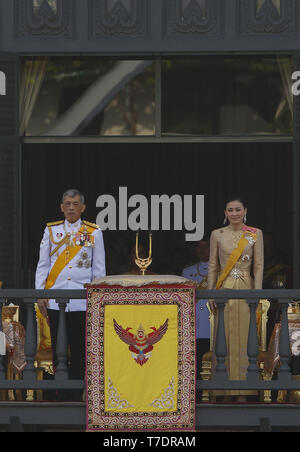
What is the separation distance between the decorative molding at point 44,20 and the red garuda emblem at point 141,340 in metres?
3.65

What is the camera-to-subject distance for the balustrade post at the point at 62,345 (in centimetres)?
1164

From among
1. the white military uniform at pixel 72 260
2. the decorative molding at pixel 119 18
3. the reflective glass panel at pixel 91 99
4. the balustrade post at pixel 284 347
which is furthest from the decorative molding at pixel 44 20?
the balustrade post at pixel 284 347

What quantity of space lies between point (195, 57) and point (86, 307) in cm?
366

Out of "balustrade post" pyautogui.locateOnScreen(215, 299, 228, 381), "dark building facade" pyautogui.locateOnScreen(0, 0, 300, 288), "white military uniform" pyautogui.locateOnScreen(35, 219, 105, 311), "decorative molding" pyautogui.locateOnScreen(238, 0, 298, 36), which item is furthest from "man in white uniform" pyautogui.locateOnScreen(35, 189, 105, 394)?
"decorative molding" pyautogui.locateOnScreen(238, 0, 298, 36)

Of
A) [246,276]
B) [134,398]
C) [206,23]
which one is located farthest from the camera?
[206,23]

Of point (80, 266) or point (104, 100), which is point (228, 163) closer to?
point (104, 100)

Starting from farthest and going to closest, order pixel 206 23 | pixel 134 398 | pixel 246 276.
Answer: pixel 206 23, pixel 246 276, pixel 134 398

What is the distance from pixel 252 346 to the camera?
11.6 meters

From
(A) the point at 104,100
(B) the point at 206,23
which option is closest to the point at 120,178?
(A) the point at 104,100

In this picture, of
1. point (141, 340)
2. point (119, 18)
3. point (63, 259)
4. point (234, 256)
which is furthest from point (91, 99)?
point (141, 340)

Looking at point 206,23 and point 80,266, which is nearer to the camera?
point 80,266

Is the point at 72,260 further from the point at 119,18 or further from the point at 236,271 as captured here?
the point at 119,18

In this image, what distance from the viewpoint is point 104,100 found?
14.0 m

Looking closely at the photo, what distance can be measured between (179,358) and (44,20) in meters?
4.17
